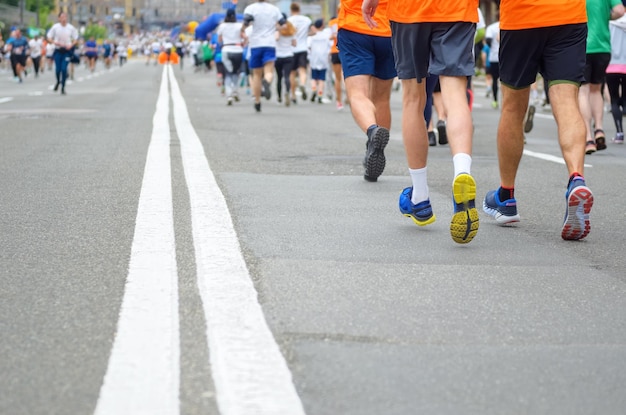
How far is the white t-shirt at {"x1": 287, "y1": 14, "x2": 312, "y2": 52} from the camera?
2577cm

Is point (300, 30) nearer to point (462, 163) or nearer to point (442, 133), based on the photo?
point (442, 133)

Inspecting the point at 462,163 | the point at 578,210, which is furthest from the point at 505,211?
the point at 462,163

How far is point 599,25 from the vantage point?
12164 mm

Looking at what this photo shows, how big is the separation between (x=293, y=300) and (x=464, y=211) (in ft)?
4.75

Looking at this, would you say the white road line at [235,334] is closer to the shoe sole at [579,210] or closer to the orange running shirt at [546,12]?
the shoe sole at [579,210]

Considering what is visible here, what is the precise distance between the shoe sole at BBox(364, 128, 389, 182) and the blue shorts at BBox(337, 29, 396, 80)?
0.79 metres

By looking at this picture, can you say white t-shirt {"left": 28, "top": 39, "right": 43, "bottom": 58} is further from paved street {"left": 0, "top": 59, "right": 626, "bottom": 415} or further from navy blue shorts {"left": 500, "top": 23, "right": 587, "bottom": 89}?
navy blue shorts {"left": 500, "top": 23, "right": 587, "bottom": 89}

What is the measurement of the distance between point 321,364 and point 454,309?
94cm

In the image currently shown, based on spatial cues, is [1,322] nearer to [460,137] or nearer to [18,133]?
[460,137]

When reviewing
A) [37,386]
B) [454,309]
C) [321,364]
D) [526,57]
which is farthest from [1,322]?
[526,57]

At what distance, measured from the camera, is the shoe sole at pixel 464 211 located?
5.43m

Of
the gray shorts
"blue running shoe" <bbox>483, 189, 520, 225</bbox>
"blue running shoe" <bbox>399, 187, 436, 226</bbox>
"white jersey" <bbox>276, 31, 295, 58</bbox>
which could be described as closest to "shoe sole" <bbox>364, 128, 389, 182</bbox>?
"blue running shoe" <bbox>483, 189, 520, 225</bbox>

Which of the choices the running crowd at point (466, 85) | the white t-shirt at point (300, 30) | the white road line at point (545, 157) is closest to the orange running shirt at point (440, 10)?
the running crowd at point (466, 85)

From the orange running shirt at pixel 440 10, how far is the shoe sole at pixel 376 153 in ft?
5.95
